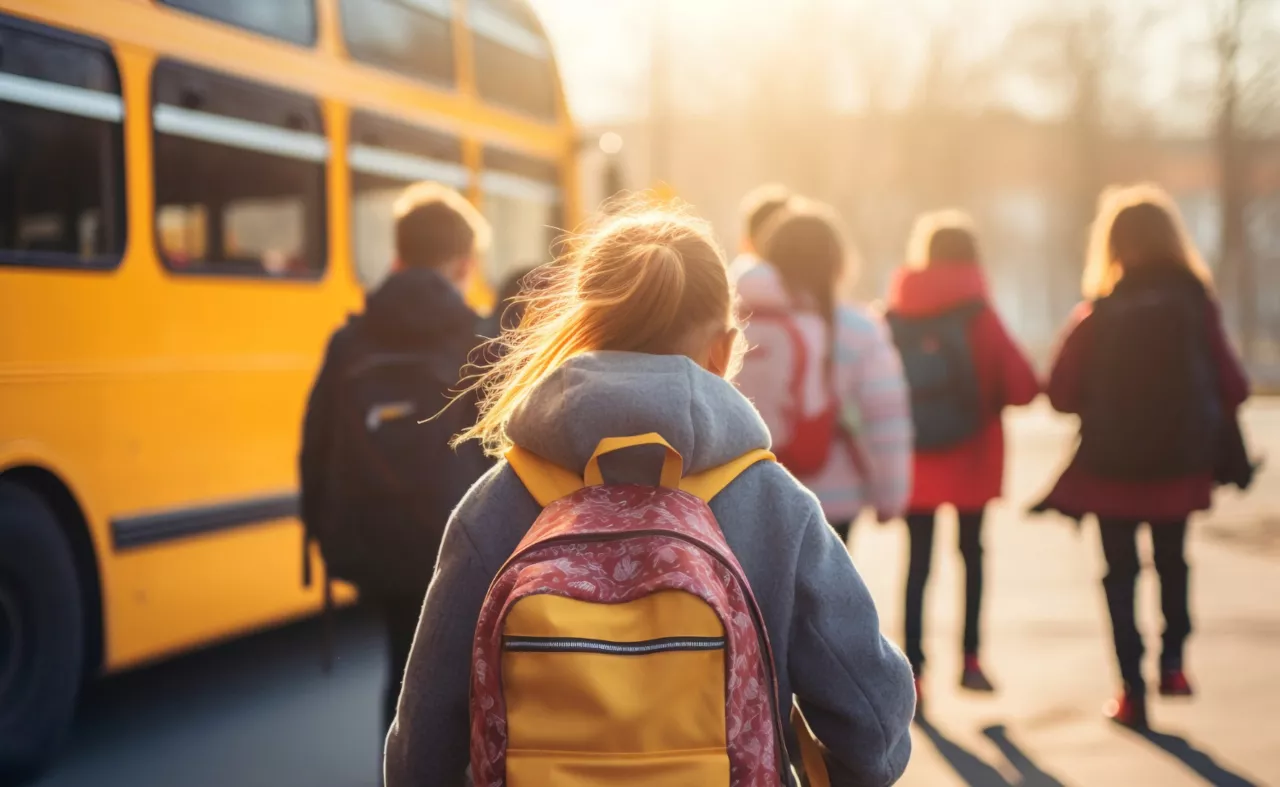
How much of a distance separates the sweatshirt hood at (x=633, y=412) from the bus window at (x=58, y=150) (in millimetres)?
4079

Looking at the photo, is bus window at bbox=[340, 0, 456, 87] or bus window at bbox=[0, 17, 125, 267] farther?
bus window at bbox=[340, 0, 456, 87]

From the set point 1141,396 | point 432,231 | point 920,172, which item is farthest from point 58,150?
point 920,172

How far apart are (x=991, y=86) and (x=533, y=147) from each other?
3633 cm

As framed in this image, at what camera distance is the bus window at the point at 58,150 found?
5.66m

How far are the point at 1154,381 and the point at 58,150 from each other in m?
4.17

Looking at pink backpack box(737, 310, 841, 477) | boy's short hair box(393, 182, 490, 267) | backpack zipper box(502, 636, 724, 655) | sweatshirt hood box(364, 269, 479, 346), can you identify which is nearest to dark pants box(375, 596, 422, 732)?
sweatshirt hood box(364, 269, 479, 346)

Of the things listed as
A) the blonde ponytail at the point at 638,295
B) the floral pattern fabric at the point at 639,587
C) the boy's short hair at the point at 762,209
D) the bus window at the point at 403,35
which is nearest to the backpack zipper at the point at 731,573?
the floral pattern fabric at the point at 639,587

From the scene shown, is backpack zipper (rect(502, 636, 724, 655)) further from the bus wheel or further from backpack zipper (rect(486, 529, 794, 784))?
the bus wheel

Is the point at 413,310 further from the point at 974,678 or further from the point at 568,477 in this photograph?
the point at 974,678

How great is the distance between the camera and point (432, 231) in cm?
443

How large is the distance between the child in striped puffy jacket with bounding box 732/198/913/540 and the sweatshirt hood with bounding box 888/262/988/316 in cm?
81

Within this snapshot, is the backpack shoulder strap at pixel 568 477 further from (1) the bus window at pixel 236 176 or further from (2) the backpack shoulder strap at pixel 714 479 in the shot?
(1) the bus window at pixel 236 176

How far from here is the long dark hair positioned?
211 inches

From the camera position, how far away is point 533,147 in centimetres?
1011
